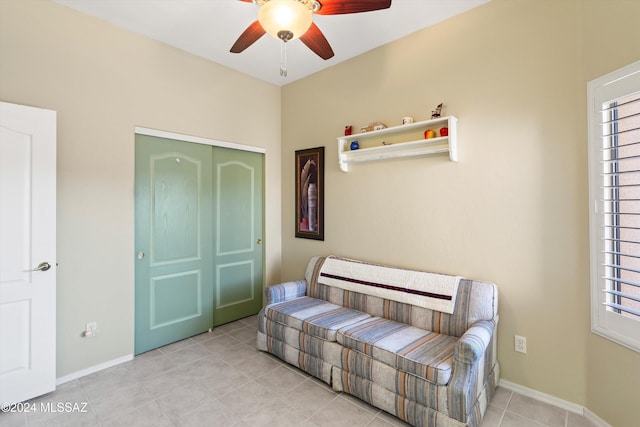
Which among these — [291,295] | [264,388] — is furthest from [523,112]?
[264,388]

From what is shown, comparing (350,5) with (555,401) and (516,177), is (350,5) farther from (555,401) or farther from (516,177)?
(555,401)

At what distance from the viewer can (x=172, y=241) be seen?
313cm

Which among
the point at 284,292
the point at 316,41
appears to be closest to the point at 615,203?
the point at 316,41

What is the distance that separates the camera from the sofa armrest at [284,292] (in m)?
3.01

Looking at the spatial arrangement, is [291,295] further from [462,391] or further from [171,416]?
[462,391]

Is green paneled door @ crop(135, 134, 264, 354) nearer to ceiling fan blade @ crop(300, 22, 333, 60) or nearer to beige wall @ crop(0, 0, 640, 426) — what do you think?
beige wall @ crop(0, 0, 640, 426)

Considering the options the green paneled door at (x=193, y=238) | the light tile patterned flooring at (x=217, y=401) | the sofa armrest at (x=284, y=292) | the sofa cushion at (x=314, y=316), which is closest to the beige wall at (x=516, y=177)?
the light tile patterned flooring at (x=217, y=401)

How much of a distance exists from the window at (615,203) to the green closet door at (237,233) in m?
3.21

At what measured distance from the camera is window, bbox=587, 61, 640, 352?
1.69 m

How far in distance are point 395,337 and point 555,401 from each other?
3.82 feet

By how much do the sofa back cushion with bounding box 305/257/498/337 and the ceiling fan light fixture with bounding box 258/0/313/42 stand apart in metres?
2.10

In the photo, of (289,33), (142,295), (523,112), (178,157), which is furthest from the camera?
(178,157)

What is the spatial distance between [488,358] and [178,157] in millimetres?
3219

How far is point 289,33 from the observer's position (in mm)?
1627
